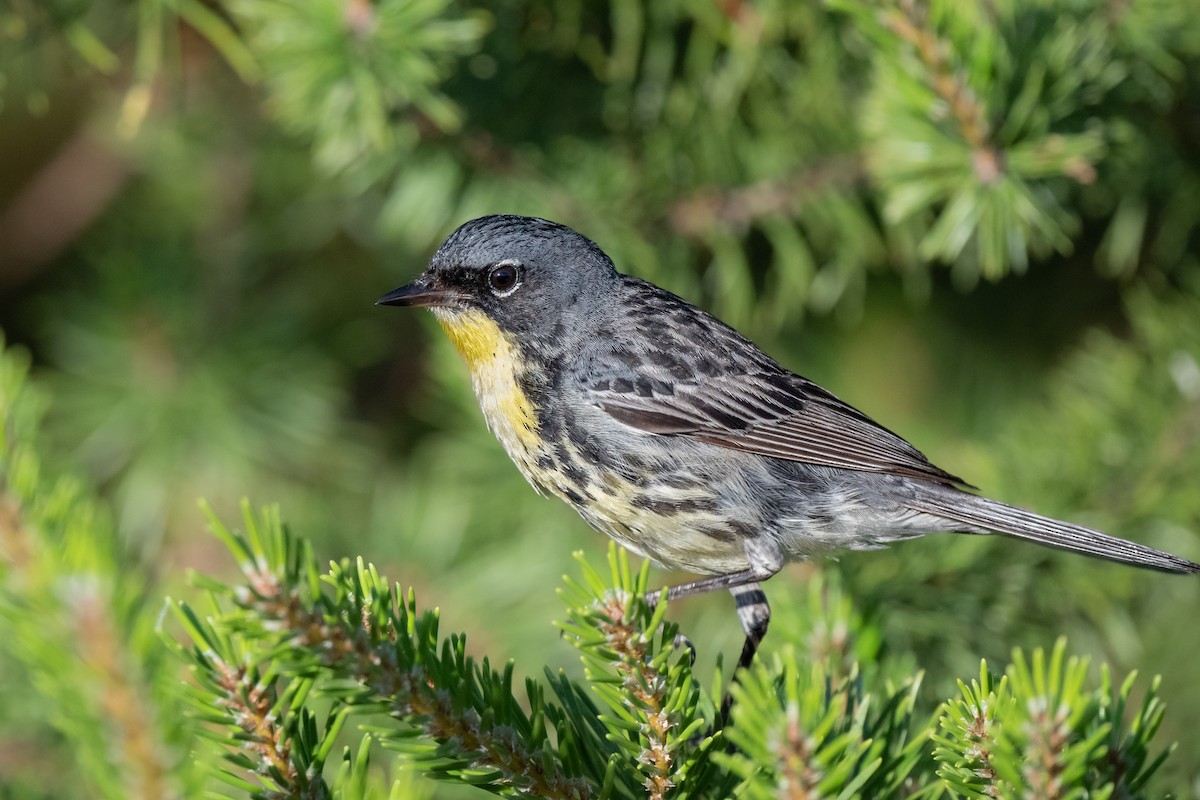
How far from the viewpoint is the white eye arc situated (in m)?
3.22

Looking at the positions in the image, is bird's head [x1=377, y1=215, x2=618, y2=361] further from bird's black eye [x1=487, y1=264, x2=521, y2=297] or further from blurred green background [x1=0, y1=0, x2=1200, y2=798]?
blurred green background [x1=0, y1=0, x2=1200, y2=798]

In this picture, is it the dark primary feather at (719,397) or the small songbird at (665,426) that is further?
the dark primary feather at (719,397)

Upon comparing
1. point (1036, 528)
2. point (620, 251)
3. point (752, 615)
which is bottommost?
point (752, 615)

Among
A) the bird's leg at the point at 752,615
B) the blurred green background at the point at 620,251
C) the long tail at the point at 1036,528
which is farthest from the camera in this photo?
the bird's leg at the point at 752,615

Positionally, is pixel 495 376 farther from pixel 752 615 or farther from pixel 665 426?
pixel 752 615

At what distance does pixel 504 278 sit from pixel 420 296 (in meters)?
0.29

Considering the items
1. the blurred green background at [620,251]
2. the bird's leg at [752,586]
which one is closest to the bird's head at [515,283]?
the blurred green background at [620,251]

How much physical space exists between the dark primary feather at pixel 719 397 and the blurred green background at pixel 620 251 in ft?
1.10

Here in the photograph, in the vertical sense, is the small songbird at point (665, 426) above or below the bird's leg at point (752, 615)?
above

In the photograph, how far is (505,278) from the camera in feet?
10.7

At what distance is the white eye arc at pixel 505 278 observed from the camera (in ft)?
10.6

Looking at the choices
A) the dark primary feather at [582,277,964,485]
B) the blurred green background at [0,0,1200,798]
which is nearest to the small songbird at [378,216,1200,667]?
the dark primary feather at [582,277,964,485]

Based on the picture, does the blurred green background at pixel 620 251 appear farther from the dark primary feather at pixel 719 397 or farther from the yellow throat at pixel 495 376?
the yellow throat at pixel 495 376

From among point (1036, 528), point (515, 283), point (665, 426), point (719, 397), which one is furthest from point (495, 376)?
point (1036, 528)
